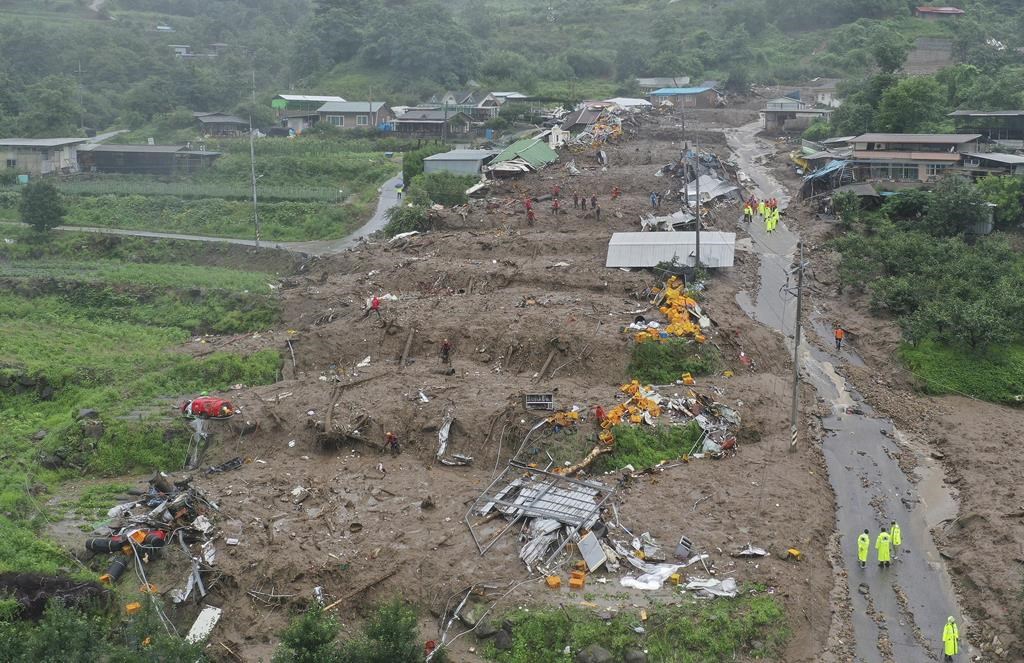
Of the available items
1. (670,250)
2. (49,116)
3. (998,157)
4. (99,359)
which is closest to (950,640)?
(670,250)

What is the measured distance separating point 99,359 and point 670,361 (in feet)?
61.5

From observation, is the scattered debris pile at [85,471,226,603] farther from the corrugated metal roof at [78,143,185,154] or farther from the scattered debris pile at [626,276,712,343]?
the corrugated metal roof at [78,143,185,154]

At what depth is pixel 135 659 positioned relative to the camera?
14.6m

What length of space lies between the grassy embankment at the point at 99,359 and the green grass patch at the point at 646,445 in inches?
448

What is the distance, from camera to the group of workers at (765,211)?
39781 mm

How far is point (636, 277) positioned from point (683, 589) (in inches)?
644

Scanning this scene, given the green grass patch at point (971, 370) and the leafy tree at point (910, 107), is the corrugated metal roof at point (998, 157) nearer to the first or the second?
the leafy tree at point (910, 107)

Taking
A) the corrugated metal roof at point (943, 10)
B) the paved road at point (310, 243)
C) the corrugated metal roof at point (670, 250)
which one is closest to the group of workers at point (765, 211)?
the corrugated metal roof at point (670, 250)

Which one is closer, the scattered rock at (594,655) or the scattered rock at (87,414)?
the scattered rock at (594,655)

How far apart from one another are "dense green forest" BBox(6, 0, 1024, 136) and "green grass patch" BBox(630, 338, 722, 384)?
47.9 m

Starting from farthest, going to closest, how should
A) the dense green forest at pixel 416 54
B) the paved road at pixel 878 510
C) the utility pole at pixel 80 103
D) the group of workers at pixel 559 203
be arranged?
the dense green forest at pixel 416 54
the utility pole at pixel 80 103
the group of workers at pixel 559 203
the paved road at pixel 878 510

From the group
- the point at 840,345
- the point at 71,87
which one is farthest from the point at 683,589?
the point at 71,87

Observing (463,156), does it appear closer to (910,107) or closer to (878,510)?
(910,107)

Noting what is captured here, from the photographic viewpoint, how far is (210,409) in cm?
2547
